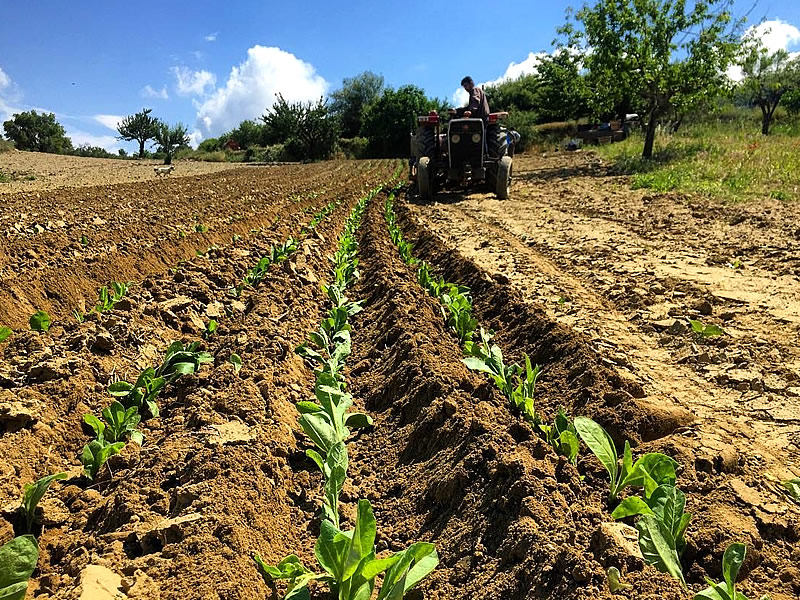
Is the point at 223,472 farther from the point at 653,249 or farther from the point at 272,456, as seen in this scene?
the point at 653,249

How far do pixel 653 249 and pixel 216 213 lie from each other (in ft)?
23.5

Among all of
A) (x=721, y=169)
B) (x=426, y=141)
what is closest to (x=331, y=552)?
(x=426, y=141)

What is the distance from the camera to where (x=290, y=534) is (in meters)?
2.39

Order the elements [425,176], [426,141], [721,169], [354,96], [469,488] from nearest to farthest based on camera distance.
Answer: [469,488], [425,176], [426,141], [721,169], [354,96]

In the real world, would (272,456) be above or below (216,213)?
below

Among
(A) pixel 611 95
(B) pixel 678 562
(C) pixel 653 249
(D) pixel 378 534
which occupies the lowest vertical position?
(D) pixel 378 534

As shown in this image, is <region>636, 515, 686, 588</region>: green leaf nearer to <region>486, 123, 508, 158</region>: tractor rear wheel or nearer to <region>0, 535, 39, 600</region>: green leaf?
<region>0, 535, 39, 600</region>: green leaf

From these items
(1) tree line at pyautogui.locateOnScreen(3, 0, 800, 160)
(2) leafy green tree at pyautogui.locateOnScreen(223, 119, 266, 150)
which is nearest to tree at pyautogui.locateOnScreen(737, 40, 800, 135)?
(1) tree line at pyautogui.locateOnScreen(3, 0, 800, 160)

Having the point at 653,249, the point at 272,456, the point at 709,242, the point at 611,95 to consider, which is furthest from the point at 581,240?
the point at 611,95

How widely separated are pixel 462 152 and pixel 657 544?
10170 mm

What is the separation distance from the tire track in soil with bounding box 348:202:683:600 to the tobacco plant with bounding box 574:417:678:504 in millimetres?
133

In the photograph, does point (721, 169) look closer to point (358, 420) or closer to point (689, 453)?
point (689, 453)

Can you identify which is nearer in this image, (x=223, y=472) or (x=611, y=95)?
(x=223, y=472)

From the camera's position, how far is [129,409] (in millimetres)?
2838
